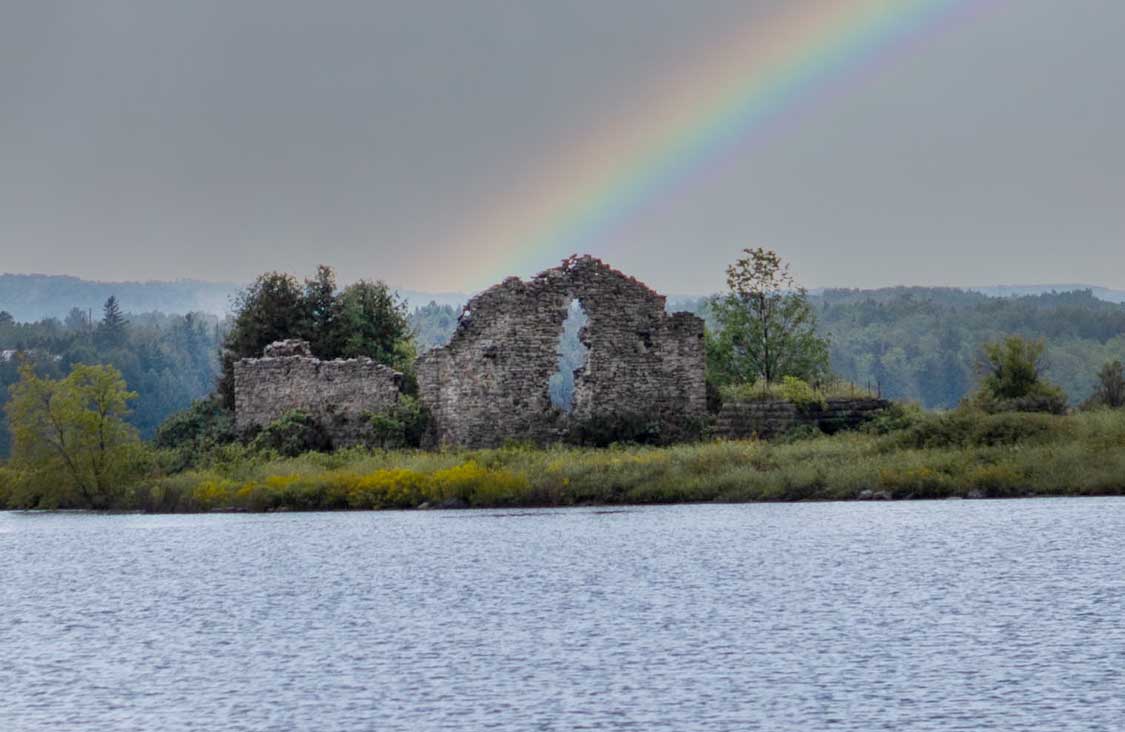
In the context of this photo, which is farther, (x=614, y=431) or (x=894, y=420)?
(x=614, y=431)

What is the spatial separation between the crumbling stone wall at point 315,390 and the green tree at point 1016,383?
44.5 ft

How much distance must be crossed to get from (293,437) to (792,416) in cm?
1148

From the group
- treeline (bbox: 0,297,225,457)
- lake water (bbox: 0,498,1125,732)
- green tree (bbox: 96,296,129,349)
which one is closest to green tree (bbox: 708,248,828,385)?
lake water (bbox: 0,498,1125,732)

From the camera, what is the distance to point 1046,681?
11.3 metres

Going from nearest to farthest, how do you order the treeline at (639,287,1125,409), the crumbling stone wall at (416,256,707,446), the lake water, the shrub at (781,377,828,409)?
the lake water < the shrub at (781,377,828,409) < the crumbling stone wall at (416,256,707,446) < the treeline at (639,287,1125,409)

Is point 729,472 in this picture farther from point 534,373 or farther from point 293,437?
point 293,437

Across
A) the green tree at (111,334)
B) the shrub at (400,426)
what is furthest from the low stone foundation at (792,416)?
the green tree at (111,334)

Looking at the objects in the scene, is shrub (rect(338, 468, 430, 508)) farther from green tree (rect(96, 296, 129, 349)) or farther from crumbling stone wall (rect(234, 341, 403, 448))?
green tree (rect(96, 296, 129, 349))

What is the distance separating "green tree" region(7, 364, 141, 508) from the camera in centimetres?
3441

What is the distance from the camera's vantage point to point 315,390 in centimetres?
3831

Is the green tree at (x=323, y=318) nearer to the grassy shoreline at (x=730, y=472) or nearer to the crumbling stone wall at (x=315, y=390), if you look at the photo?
the crumbling stone wall at (x=315, y=390)

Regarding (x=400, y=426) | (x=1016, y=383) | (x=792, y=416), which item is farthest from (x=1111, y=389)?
(x=400, y=426)

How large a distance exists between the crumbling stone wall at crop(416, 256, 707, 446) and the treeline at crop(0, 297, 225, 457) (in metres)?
47.5

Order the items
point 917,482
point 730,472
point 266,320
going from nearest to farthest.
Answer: point 917,482, point 730,472, point 266,320
